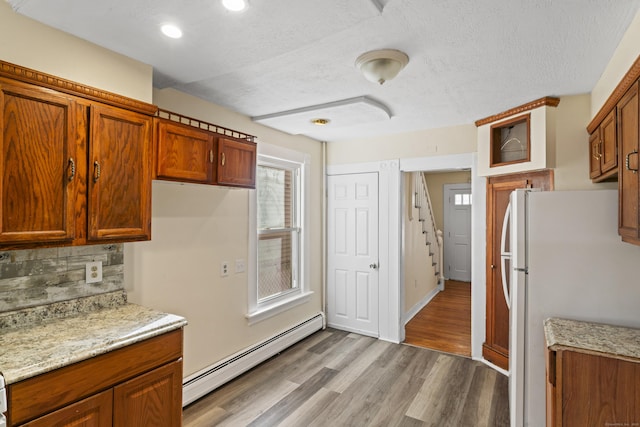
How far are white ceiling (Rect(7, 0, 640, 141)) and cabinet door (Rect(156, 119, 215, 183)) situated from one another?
38 cm

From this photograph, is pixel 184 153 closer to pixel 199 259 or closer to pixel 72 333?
pixel 199 259

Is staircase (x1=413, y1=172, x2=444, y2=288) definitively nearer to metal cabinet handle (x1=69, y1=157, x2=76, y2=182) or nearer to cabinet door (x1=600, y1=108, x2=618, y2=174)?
cabinet door (x1=600, y1=108, x2=618, y2=174)

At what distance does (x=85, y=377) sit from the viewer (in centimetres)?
143

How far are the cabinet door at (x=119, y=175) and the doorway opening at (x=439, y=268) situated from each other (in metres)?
2.85

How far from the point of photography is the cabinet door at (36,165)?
144 cm

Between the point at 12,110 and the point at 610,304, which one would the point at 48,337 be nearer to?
the point at 12,110

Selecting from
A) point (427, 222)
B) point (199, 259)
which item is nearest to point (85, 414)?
point (199, 259)

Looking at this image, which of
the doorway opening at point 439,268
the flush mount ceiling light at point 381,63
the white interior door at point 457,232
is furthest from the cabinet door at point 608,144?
the white interior door at point 457,232

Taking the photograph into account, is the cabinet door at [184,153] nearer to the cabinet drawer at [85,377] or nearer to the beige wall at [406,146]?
the cabinet drawer at [85,377]

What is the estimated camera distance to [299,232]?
153 inches

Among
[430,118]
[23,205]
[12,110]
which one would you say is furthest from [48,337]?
[430,118]

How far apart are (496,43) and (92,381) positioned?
2.63m

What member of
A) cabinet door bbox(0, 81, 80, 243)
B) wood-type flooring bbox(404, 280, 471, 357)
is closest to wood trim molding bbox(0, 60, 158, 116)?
cabinet door bbox(0, 81, 80, 243)

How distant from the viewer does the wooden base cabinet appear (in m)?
1.50
